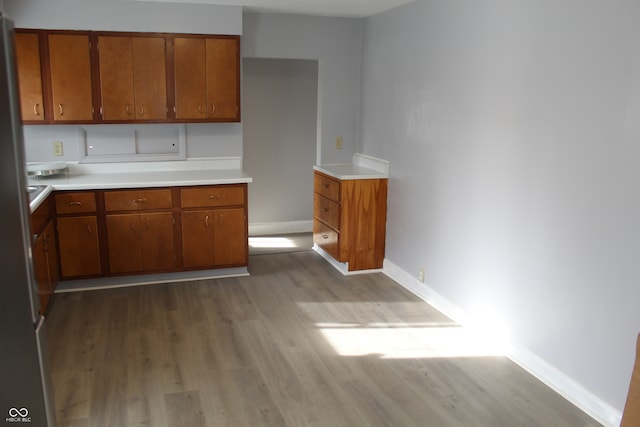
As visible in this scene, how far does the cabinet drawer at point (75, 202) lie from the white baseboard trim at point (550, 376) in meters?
2.70

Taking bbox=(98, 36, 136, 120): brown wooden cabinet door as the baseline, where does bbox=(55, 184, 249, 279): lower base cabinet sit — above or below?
below

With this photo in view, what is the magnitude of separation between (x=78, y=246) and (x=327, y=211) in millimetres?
2132

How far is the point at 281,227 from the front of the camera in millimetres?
6547

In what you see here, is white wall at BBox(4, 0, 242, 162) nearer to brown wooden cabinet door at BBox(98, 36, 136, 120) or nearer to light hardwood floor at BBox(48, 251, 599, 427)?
brown wooden cabinet door at BBox(98, 36, 136, 120)

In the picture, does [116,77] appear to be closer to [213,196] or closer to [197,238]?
[213,196]

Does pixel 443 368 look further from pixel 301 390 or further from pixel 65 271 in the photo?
pixel 65 271

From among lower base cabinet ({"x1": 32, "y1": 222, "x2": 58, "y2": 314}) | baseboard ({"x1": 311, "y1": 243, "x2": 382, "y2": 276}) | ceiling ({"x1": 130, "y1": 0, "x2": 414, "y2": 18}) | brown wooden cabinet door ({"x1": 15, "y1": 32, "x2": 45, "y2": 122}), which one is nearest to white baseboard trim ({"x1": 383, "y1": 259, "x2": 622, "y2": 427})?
baseboard ({"x1": 311, "y1": 243, "x2": 382, "y2": 276})

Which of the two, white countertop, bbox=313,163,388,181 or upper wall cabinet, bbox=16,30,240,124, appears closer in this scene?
upper wall cabinet, bbox=16,30,240,124

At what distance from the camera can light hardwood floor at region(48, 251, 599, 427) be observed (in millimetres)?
2787

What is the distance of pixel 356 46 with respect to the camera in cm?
539

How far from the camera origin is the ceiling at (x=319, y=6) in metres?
4.47

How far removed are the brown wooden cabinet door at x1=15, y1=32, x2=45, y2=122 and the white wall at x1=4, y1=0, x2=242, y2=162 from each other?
0.40ft

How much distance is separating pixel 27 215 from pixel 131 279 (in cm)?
314

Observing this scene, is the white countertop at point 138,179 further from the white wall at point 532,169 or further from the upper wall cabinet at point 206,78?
the white wall at point 532,169
